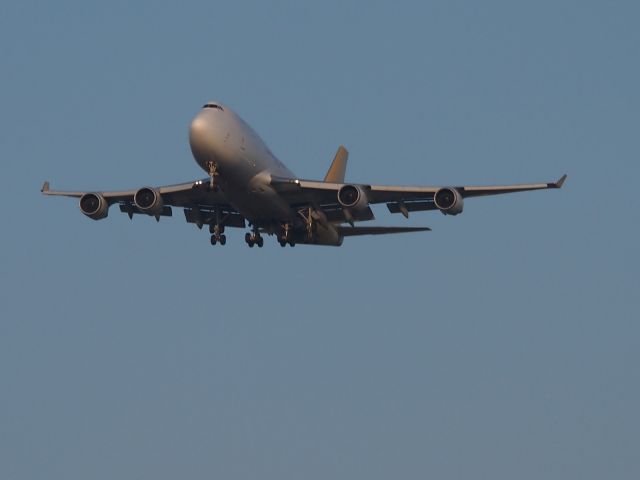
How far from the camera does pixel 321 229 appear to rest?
239 ft

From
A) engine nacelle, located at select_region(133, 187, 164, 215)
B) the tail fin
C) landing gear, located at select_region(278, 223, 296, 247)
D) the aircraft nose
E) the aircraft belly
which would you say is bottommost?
landing gear, located at select_region(278, 223, 296, 247)

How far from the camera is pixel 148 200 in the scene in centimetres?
7119

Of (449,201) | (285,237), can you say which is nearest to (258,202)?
(285,237)

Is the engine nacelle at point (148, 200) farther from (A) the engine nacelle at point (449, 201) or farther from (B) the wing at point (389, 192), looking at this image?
(A) the engine nacelle at point (449, 201)

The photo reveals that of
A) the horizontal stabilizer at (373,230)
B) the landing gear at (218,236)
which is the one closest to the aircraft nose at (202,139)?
the landing gear at (218,236)

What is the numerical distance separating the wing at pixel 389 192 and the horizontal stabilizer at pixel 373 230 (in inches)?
43.6

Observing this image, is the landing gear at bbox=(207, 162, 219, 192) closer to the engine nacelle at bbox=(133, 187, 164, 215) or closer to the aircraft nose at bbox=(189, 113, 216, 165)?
the aircraft nose at bbox=(189, 113, 216, 165)

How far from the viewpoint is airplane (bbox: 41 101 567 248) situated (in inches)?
2625

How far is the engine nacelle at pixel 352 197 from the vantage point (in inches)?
2724

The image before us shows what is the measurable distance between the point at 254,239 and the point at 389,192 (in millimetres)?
7232

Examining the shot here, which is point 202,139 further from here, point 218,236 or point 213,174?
point 218,236

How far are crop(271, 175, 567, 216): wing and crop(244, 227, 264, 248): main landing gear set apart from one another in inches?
119

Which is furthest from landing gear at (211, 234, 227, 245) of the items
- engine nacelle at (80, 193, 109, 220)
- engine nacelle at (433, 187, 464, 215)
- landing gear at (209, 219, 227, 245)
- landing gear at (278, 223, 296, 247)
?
engine nacelle at (433, 187, 464, 215)

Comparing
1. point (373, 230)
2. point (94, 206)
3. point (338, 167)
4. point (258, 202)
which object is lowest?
point (258, 202)
